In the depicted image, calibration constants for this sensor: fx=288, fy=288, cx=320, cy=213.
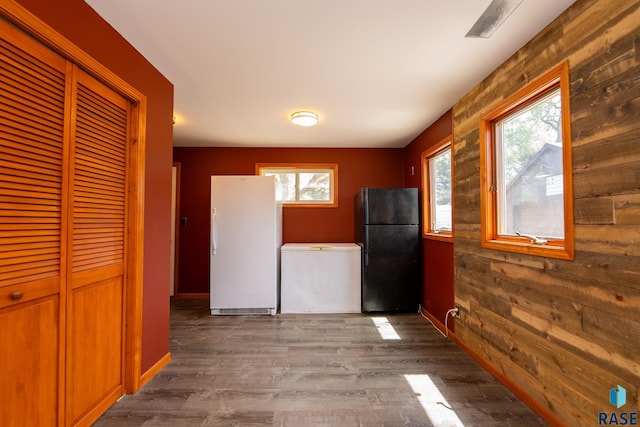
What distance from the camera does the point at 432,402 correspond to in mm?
1827

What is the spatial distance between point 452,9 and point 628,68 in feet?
2.72

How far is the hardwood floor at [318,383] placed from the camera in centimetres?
169

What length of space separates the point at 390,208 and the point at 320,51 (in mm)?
2147

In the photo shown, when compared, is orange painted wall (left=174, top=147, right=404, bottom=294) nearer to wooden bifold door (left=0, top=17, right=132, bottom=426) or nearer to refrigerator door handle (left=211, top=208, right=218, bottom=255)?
refrigerator door handle (left=211, top=208, right=218, bottom=255)

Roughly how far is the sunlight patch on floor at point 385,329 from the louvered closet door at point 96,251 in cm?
220

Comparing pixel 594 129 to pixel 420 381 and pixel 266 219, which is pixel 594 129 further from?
pixel 266 219

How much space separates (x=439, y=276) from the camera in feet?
10.2

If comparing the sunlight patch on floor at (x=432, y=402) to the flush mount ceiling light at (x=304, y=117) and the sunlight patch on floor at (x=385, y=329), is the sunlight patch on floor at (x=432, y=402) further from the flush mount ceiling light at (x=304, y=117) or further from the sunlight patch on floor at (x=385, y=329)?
the flush mount ceiling light at (x=304, y=117)

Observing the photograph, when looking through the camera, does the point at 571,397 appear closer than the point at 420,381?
Yes

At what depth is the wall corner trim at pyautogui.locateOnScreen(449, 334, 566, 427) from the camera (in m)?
1.63

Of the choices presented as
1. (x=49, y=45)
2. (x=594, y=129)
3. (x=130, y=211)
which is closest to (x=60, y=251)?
(x=130, y=211)

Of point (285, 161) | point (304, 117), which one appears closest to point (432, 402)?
point (304, 117)

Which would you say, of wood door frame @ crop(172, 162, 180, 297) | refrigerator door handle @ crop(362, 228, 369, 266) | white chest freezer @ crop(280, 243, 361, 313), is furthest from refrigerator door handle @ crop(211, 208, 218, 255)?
refrigerator door handle @ crop(362, 228, 369, 266)

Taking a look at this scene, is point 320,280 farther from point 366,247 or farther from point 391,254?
point 391,254
